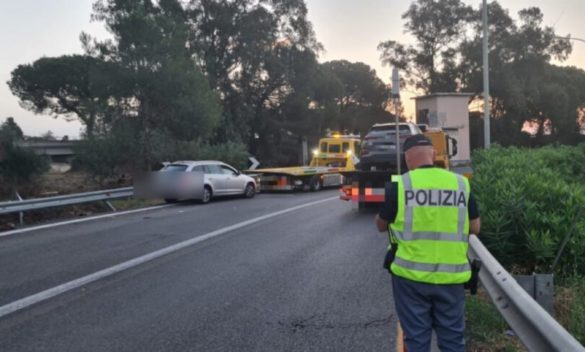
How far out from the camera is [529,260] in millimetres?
6145

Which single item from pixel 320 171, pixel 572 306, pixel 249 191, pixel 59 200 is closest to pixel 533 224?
pixel 572 306

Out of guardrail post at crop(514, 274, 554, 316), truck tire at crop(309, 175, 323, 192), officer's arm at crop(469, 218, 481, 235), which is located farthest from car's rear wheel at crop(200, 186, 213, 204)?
officer's arm at crop(469, 218, 481, 235)

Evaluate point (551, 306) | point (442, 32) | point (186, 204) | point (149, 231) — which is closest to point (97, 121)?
point (186, 204)

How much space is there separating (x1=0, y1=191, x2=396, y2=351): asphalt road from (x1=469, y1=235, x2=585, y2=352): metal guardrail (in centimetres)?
103

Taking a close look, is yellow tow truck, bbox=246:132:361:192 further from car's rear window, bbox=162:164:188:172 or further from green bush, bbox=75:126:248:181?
car's rear window, bbox=162:164:188:172

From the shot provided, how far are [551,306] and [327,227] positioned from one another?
25.6 ft

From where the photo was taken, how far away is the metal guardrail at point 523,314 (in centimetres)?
296

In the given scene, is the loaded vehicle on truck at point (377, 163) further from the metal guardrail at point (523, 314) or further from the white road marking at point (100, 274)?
the metal guardrail at point (523, 314)

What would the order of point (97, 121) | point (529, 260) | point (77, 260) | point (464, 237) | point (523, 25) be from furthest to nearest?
1. point (523, 25)
2. point (97, 121)
3. point (77, 260)
4. point (529, 260)
5. point (464, 237)

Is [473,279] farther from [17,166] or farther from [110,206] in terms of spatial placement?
[17,166]

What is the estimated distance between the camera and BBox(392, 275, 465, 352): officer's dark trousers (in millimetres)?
3604

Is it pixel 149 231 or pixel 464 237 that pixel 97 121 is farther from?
pixel 464 237

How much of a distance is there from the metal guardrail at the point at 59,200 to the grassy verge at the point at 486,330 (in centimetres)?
1141

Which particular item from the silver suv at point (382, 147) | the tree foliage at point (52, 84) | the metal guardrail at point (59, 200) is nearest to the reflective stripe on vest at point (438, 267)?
the silver suv at point (382, 147)
